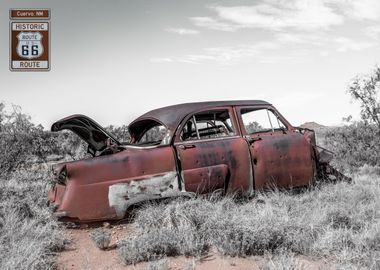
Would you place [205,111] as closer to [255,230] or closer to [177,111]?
[177,111]

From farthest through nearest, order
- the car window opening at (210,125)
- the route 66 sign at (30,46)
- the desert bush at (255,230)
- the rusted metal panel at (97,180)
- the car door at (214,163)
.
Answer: the route 66 sign at (30,46) < the car window opening at (210,125) < the car door at (214,163) < the rusted metal panel at (97,180) < the desert bush at (255,230)

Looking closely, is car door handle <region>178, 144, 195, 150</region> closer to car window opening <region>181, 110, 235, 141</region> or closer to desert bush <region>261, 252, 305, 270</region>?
car window opening <region>181, 110, 235, 141</region>

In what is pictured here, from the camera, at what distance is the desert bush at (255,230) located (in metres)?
4.41

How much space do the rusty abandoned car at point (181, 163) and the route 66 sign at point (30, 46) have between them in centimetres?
346

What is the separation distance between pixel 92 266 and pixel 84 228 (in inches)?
49.1

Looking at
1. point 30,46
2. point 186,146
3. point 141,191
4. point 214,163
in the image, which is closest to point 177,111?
point 186,146

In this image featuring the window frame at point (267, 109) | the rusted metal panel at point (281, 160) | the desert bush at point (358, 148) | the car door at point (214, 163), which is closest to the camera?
the car door at point (214, 163)

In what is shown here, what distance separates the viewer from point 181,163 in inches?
225

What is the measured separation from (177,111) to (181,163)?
0.92 meters

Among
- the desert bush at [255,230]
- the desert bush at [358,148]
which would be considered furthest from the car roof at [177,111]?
the desert bush at [358,148]

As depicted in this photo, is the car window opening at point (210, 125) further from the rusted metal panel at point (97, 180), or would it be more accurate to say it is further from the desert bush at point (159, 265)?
the desert bush at point (159, 265)

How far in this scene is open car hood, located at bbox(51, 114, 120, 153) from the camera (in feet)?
19.5

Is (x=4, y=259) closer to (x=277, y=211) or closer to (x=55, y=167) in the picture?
(x=55, y=167)

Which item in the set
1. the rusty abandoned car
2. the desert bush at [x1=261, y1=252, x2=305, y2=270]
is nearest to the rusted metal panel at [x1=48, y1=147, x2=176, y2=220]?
the rusty abandoned car
